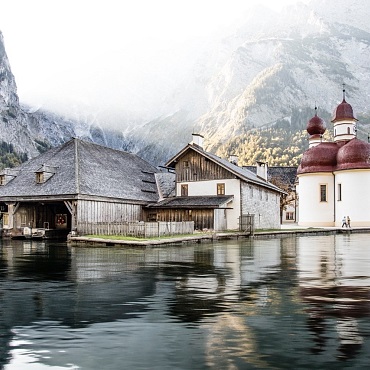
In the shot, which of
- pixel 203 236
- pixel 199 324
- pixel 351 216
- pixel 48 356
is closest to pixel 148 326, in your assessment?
pixel 199 324

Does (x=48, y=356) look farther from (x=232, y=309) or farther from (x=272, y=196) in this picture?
(x=272, y=196)

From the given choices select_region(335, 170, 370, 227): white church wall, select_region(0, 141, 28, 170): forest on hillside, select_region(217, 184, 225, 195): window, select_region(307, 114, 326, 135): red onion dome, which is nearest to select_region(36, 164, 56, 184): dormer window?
select_region(217, 184, 225, 195): window

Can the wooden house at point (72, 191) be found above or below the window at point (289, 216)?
above

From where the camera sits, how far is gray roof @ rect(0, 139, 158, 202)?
133 feet

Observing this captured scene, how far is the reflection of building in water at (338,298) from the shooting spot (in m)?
8.07

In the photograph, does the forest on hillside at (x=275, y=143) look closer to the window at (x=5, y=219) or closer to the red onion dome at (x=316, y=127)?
the red onion dome at (x=316, y=127)

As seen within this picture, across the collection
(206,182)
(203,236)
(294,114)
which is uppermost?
(294,114)

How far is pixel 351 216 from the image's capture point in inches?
2450

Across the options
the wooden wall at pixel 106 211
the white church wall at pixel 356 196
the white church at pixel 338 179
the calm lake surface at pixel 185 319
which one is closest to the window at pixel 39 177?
the wooden wall at pixel 106 211

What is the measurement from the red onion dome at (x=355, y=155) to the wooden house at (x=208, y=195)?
15.9 metres

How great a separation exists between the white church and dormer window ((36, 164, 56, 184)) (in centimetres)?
3659

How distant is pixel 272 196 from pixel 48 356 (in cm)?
5214

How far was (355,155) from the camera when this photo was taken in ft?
203

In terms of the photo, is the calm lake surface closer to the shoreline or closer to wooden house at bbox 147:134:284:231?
the shoreline
